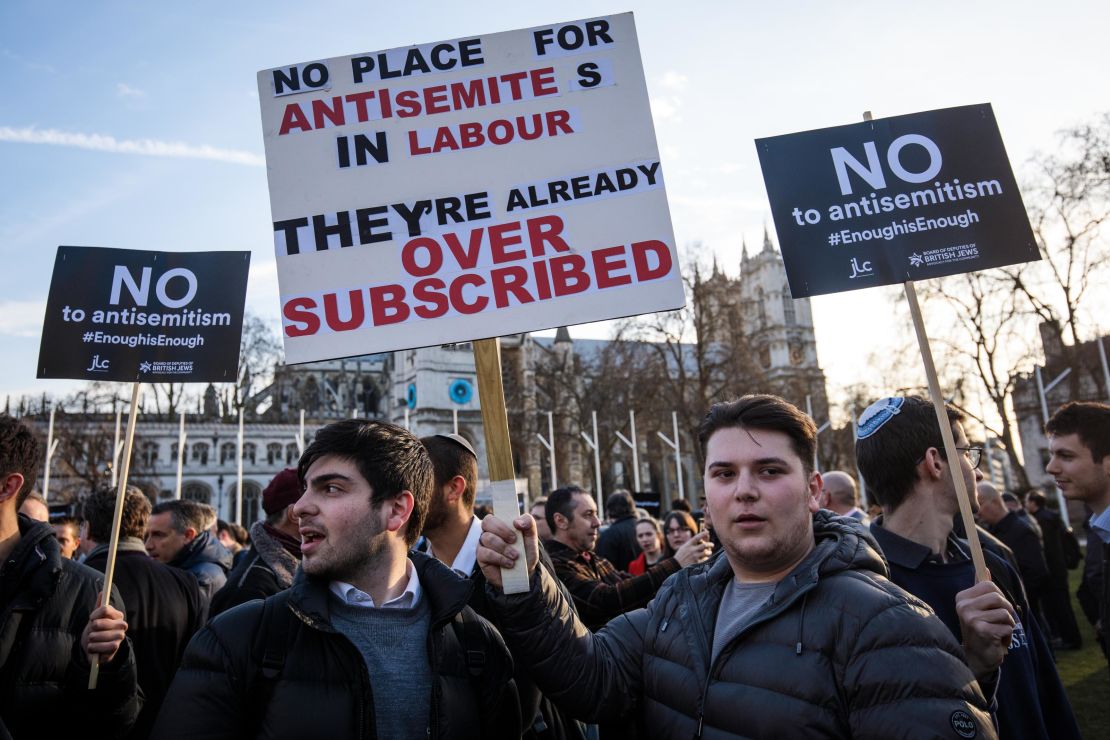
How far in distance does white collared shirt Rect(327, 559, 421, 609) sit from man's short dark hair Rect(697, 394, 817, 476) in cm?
112

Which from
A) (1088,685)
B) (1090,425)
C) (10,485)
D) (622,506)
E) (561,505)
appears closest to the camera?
(10,485)

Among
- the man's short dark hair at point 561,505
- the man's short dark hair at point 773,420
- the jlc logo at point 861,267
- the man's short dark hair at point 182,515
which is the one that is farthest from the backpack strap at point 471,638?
the man's short dark hair at point 182,515

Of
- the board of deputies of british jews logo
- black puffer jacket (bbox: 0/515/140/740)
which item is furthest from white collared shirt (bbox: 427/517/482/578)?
the board of deputies of british jews logo

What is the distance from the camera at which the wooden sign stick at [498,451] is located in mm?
2424

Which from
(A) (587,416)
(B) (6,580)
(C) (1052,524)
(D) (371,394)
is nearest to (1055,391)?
(A) (587,416)

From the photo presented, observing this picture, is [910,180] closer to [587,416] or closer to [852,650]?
[852,650]

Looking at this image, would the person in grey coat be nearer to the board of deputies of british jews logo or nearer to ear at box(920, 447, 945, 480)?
ear at box(920, 447, 945, 480)

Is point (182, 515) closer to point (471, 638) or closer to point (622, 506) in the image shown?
point (471, 638)

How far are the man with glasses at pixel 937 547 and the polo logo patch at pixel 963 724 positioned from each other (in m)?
0.82

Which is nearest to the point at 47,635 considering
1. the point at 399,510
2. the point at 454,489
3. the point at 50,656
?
the point at 50,656

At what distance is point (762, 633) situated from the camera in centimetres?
230

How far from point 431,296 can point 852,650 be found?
1.73m

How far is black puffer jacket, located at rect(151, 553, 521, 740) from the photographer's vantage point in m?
2.32

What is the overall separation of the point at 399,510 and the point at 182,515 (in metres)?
4.01
